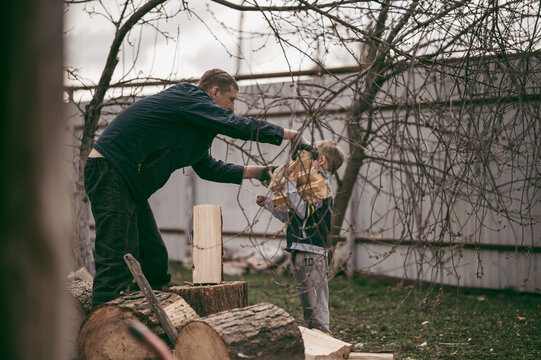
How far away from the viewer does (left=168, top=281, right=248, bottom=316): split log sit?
3.56m

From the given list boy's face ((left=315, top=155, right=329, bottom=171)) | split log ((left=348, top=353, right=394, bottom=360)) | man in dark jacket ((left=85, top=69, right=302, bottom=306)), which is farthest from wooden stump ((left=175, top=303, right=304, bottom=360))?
boy's face ((left=315, top=155, right=329, bottom=171))

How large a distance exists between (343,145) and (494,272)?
2439mm

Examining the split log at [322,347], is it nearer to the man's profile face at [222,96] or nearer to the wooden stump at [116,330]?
the wooden stump at [116,330]

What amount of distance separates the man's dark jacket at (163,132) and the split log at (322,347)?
3.82 feet

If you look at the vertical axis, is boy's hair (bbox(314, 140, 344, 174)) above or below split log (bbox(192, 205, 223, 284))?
above

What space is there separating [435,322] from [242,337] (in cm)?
280

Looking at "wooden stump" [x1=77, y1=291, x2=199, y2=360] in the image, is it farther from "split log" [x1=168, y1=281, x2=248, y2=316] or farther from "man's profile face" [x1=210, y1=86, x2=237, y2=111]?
"man's profile face" [x1=210, y1=86, x2=237, y2=111]

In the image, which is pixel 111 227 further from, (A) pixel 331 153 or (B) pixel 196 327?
(A) pixel 331 153

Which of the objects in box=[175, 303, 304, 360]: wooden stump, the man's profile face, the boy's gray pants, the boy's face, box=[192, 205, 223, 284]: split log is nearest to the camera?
box=[175, 303, 304, 360]: wooden stump

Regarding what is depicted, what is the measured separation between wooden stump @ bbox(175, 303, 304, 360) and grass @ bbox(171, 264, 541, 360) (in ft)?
0.85

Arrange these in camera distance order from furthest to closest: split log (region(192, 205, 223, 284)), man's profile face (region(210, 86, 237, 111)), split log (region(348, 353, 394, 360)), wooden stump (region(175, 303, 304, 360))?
1. split log (region(192, 205, 223, 284))
2. man's profile face (region(210, 86, 237, 111))
3. split log (region(348, 353, 394, 360))
4. wooden stump (region(175, 303, 304, 360))

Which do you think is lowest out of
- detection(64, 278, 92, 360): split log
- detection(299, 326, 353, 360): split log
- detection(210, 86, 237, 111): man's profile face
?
detection(299, 326, 353, 360): split log

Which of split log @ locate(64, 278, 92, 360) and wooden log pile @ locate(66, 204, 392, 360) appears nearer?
wooden log pile @ locate(66, 204, 392, 360)

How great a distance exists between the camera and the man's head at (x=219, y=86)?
3.54 metres
